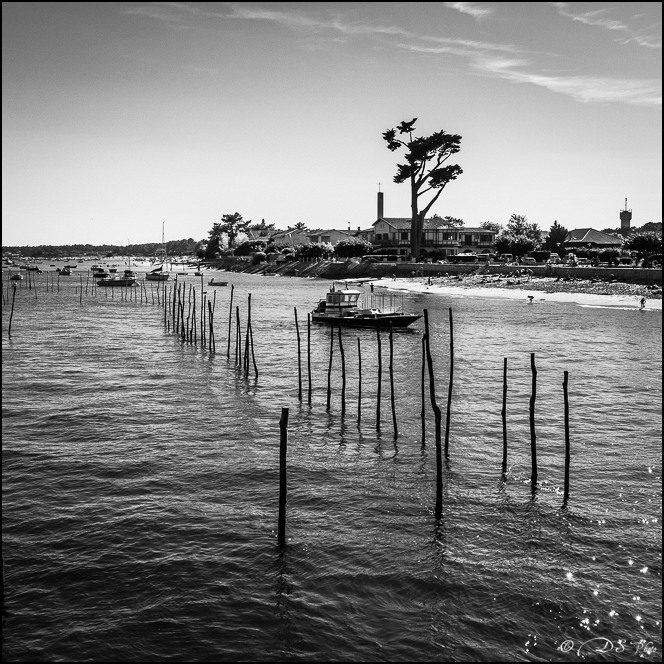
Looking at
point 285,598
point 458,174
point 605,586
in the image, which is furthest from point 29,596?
point 458,174

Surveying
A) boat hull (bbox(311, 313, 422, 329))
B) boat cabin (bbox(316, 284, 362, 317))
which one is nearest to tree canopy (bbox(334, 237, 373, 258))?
boat cabin (bbox(316, 284, 362, 317))

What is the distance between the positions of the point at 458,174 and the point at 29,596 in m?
108

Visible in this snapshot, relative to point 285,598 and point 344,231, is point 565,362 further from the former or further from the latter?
point 344,231

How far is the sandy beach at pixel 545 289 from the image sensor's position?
78375mm

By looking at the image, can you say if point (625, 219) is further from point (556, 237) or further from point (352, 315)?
point (352, 315)

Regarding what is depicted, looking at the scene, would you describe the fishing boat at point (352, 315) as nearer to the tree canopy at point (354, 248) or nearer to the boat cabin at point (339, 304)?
the boat cabin at point (339, 304)

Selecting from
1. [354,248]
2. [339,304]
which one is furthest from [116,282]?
[339,304]

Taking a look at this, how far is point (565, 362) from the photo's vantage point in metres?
44.3

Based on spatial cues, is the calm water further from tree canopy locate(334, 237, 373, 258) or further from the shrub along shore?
tree canopy locate(334, 237, 373, 258)

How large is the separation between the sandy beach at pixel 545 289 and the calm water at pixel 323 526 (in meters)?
43.3

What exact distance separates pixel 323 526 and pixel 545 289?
262 feet

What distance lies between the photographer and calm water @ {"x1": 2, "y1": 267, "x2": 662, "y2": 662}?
14.1m

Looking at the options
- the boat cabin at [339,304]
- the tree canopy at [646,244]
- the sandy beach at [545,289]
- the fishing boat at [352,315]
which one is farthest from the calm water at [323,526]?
the tree canopy at [646,244]

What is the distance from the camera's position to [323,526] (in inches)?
739
